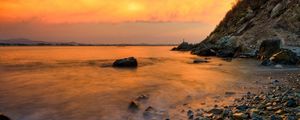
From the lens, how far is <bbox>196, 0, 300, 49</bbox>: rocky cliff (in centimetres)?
5153

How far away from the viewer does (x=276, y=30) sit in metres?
53.4

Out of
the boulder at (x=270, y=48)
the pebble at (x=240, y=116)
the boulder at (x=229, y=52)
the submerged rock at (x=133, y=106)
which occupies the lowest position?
the submerged rock at (x=133, y=106)

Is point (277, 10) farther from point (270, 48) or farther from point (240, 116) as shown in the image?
point (240, 116)

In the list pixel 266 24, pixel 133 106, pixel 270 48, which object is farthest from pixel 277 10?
pixel 133 106

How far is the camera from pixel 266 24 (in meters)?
57.9

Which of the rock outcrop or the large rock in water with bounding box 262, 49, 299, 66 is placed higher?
the rock outcrop

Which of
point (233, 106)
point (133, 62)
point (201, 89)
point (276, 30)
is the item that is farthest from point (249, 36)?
point (233, 106)

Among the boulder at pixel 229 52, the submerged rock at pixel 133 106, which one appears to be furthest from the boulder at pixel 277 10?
the submerged rock at pixel 133 106

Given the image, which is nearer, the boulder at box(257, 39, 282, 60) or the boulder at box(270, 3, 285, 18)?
the boulder at box(257, 39, 282, 60)

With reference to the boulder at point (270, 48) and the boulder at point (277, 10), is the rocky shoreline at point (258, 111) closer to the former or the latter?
the boulder at point (270, 48)

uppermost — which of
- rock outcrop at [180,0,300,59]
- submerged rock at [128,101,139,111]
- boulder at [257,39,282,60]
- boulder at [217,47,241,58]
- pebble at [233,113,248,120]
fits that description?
rock outcrop at [180,0,300,59]

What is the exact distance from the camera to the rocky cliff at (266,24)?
2029 inches

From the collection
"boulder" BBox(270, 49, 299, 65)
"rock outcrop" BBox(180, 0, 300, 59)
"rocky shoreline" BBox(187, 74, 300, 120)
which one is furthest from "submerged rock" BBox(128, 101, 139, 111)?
"rock outcrop" BBox(180, 0, 300, 59)

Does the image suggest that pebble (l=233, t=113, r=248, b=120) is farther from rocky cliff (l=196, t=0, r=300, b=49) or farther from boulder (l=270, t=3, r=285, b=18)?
boulder (l=270, t=3, r=285, b=18)
